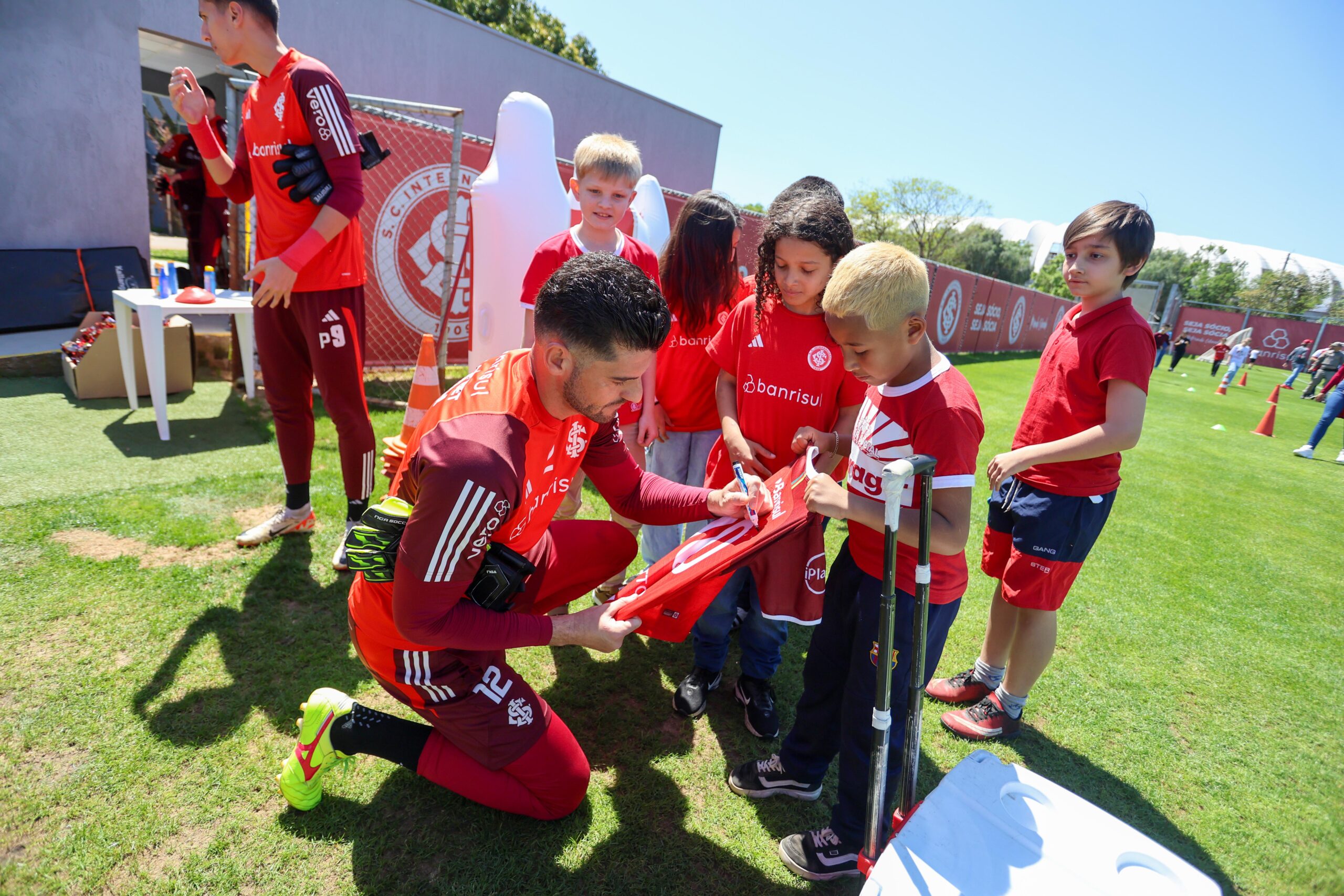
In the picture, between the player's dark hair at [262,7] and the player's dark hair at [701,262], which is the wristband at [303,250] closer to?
the player's dark hair at [262,7]

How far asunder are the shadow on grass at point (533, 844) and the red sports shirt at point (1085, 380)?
1.87m

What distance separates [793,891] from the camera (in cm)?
201

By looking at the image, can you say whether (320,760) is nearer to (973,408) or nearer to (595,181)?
(973,408)

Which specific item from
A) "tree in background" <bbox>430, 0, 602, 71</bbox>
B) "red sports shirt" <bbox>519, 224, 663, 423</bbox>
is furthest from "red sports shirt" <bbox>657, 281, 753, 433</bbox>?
"tree in background" <bbox>430, 0, 602, 71</bbox>

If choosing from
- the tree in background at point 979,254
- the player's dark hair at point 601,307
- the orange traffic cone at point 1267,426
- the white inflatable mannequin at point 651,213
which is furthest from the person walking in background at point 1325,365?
the tree in background at point 979,254

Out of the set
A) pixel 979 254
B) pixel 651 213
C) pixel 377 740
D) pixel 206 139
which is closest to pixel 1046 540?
pixel 377 740

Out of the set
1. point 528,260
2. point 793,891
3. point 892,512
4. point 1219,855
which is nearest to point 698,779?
point 793,891

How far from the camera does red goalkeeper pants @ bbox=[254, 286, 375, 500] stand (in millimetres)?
3201

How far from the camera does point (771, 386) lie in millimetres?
2555

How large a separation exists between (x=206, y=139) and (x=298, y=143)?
2.07 ft

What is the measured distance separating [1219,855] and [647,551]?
255cm

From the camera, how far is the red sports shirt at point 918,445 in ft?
5.54

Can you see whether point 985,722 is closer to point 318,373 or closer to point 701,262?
point 701,262

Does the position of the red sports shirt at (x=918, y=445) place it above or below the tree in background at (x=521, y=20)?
below
